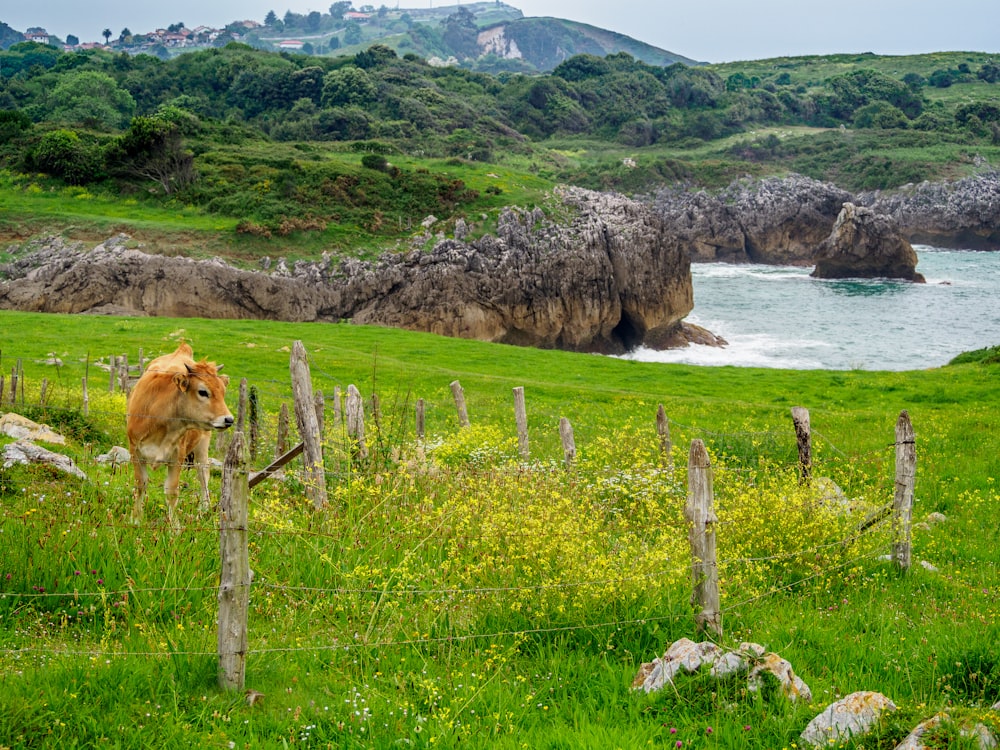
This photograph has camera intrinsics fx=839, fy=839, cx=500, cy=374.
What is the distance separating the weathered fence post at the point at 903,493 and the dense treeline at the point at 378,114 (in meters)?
54.7

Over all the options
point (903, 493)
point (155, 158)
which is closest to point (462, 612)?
point (903, 493)

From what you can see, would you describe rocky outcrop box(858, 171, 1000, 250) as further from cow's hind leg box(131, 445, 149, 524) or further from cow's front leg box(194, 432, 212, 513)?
cow's hind leg box(131, 445, 149, 524)

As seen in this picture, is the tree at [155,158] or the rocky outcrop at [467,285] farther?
the tree at [155,158]

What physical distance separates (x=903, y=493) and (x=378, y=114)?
110425 mm

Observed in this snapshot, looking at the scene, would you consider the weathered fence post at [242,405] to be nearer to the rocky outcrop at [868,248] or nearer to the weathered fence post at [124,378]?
the weathered fence post at [124,378]

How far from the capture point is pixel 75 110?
98438 millimetres

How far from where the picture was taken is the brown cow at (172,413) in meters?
10.5

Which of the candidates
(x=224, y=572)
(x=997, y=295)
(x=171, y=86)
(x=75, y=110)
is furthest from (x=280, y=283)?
(x=171, y=86)

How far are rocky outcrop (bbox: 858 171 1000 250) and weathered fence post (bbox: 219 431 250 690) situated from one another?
124 meters

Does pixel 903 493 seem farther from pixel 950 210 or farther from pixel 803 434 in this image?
pixel 950 210

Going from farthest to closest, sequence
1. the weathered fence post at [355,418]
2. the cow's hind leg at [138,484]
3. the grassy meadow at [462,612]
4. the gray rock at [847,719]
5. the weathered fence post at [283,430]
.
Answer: the weathered fence post at [283,430], the weathered fence post at [355,418], the cow's hind leg at [138,484], the grassy meadow at [462,612], the gray rock at [847,719]

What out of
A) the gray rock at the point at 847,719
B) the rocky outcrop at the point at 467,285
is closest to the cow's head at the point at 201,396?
the gray rock at the point at 847,719

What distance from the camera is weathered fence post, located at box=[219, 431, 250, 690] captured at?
6199mm

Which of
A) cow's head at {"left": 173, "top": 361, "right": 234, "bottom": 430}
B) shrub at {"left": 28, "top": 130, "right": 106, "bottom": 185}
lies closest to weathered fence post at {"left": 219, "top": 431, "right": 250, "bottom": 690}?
cow's head at {"left": 173, "top": 361, "right": 234, "bottom": 430}
